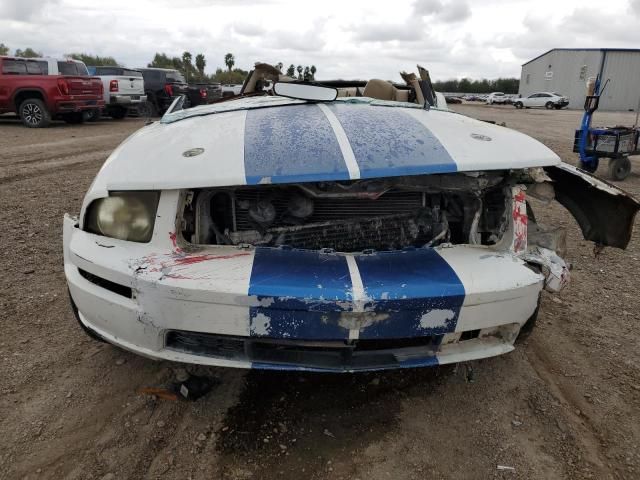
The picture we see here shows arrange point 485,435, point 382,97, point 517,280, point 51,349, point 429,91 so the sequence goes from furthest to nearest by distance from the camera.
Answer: point 382,97 < point 429,91 < point 51,349 < point 485,435 < point 517,280

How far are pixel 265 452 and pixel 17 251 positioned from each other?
2955 mm

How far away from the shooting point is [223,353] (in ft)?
6.05

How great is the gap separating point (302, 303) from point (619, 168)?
7.95m

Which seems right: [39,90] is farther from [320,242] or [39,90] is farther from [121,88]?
[320,242]

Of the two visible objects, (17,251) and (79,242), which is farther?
(17,251)

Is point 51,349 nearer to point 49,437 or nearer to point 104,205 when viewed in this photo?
point 49,437

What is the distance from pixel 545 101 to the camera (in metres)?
34.6

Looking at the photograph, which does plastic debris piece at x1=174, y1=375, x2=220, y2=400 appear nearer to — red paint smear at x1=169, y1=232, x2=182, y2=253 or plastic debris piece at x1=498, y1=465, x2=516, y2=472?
red paint smear at x1=169, y1=232, x2=182, y2=253

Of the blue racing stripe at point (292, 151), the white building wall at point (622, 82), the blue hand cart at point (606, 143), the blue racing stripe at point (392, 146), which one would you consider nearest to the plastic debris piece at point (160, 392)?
the blue racing stripe at point (292, 151)

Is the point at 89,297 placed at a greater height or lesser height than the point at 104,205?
lesser

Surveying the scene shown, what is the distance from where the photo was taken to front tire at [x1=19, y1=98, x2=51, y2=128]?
1125 centimetres

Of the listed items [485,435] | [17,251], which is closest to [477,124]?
[485,435]

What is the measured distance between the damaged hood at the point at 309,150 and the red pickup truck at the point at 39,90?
34.3ft

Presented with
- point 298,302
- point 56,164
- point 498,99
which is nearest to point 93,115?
point 56,164
